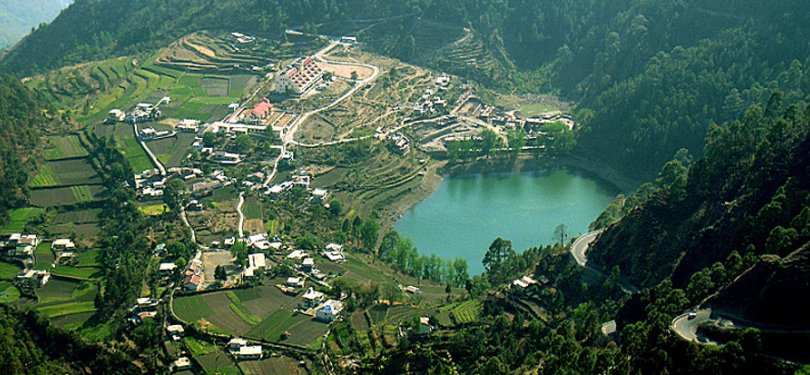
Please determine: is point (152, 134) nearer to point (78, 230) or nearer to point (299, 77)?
point (78, 230)

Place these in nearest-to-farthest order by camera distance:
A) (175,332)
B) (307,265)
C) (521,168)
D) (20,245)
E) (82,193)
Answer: (175,332), (307,265), (20,245), (82,193), (521,168)

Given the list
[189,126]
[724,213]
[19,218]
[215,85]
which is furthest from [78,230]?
[724,213]

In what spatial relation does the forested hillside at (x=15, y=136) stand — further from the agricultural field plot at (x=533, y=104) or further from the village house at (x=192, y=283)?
the agricultural field plot at (x=533, y=104)

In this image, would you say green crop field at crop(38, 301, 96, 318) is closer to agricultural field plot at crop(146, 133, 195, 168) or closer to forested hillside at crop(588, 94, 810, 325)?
agricultural field plot at crop(146, 133, 195, 168)

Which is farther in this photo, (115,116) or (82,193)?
(115,116)

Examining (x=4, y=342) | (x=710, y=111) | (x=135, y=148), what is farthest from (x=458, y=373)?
(x=710, y=111)

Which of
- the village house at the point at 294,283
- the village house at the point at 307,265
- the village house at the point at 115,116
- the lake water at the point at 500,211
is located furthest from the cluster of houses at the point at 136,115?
the village house at the point at 294,283
